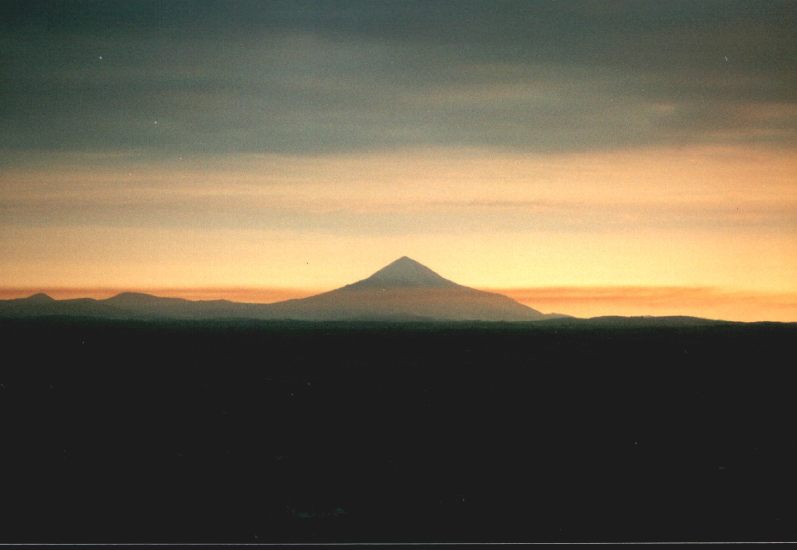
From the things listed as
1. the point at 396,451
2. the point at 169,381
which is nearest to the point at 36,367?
the point at 169,381

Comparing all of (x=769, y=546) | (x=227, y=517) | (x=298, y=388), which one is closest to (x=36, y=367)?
(x=298, y=388)

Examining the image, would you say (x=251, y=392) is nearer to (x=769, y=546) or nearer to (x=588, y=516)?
(x=588, y=516)

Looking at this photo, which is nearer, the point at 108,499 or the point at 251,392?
the point at 108,499

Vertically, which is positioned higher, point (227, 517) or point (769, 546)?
point (769, 546)

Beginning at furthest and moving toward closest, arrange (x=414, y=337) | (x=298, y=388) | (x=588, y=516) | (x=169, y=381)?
(x=414, y=337) → (x=298, y=388) → (x=169, y=381) → (x=588, y=516)

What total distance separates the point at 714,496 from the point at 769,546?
3.80 ft

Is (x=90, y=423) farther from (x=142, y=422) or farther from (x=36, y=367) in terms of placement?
(x=36, y=367)

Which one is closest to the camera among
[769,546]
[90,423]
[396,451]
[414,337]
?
[769,546]

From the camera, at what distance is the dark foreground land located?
2980mm

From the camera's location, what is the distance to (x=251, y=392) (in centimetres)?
781

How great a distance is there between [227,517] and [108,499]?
1.92ft

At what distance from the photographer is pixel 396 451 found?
454 centimetres

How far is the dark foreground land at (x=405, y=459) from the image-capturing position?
2980 millimetres

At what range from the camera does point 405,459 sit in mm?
4301
